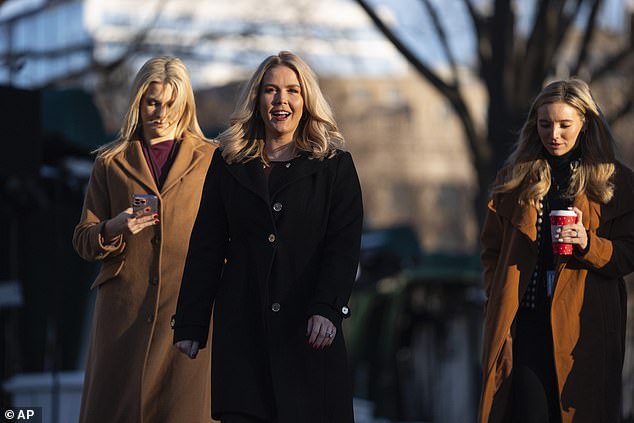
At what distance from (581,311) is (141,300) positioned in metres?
2.01

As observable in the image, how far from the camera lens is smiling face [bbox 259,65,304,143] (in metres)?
6.23

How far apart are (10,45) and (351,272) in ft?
30.7

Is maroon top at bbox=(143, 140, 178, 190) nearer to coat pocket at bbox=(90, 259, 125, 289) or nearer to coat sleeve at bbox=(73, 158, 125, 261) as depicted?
coat sleeve at bbox=(73, 158, 125, 261)

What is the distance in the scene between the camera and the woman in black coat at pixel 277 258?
234 inches

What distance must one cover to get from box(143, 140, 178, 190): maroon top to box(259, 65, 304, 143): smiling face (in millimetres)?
1220

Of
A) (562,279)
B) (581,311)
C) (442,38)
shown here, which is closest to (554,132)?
(562,279)

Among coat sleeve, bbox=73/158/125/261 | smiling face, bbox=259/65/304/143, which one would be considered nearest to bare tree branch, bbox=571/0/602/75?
coat sleeve, bbox=73/158/125/261

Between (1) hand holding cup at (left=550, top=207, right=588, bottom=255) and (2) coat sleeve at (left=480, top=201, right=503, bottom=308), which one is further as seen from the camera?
(2) coat sleeve at (left=480, top=201, right=503, bottom=308)

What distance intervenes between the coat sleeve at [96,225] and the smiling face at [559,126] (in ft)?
6.48

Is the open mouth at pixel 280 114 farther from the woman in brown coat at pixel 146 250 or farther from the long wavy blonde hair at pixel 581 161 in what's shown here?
the long wavy blonde hair at pixel 581 161

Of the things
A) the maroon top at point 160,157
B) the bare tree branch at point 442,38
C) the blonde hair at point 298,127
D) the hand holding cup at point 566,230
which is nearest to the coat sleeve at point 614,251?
the hand holding cup at point 566,230

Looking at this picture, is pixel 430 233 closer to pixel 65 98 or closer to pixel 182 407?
pixel 65 98

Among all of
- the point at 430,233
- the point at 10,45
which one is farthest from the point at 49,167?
the point at 430,233

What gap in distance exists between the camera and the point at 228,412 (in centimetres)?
596
